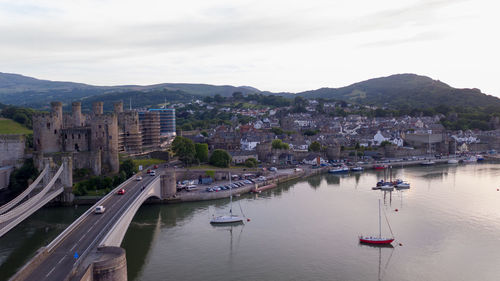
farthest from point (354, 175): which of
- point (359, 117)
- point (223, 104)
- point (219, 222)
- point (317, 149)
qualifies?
point (223, 104)

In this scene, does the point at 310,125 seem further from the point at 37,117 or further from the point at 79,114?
the point at 37,117

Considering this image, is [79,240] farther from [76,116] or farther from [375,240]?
[76,116]

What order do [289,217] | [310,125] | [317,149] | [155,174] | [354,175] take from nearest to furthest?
[289,217] → [155,174] → [354,175] → [317,149] → [310,125]

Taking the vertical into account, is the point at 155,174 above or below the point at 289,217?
above

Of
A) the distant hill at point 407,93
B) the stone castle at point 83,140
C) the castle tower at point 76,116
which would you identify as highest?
the distant hill at point 407,93

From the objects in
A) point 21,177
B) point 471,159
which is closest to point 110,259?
point 21,177

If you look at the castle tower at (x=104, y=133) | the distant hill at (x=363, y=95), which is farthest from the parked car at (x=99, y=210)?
the distant hill at (x=363, y=95)

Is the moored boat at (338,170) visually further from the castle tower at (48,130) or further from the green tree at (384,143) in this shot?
the castle tower at (48,130)
